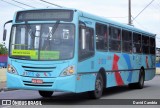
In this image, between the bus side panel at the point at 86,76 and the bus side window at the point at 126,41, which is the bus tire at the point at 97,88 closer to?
the bus side panel at the point at 86,76

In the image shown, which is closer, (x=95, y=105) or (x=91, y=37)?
(x=95, y=105)

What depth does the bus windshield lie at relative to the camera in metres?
13.4

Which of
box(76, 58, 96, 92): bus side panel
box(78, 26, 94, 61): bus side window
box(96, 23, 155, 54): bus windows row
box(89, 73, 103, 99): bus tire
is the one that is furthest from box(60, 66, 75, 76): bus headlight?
box(96, 23, 155, 54): bus windows row

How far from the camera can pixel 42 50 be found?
44.3 feet

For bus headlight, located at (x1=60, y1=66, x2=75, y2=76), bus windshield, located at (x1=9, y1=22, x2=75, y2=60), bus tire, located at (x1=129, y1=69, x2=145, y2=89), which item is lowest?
bus tire, located at (x1=129, y1=69, x2=145, y2=89)

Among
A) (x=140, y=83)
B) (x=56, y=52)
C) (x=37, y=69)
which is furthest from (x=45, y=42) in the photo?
(x=140, y=83)

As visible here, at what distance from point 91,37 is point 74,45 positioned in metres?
1.54

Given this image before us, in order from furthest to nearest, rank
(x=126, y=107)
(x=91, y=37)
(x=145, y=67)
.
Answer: (x=145, y=67)
(x=91, y=37)
(x=126, y=107)

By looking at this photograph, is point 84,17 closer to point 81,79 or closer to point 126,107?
point 81,79

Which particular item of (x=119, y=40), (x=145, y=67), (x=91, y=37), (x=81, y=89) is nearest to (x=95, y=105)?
(x=81, y=89)

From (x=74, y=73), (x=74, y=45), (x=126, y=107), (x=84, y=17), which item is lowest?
(x=126, y=107)

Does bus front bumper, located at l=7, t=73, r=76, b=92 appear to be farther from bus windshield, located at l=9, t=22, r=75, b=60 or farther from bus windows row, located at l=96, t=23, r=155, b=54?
bus windows row, located at l=96, t=23, r=155, b=54

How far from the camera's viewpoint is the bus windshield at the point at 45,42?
13.4 m

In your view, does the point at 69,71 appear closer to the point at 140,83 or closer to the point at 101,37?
the point at 101,37
